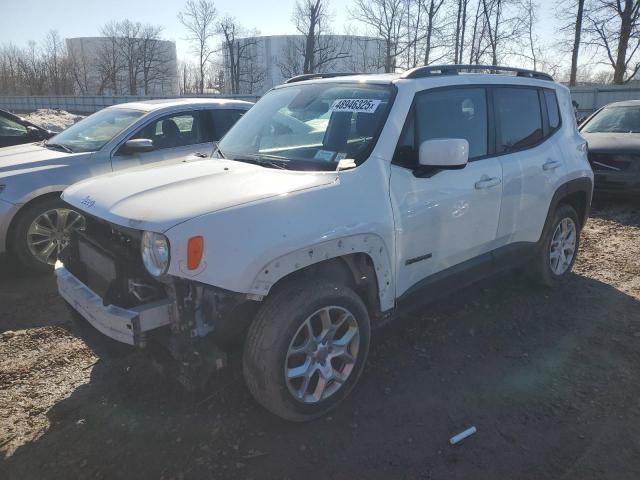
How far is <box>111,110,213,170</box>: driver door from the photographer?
5449mm

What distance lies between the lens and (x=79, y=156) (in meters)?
5.18

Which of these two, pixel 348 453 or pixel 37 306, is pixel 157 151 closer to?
pixel 37 306

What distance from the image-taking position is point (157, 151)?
565 cm

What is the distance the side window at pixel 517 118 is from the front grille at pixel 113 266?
278 centimetres

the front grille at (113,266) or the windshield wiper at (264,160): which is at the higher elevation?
the windshield wiper at (264,160)

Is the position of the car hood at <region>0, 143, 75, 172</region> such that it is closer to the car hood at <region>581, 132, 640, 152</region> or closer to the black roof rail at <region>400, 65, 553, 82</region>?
the black roof rail at <region>400, 65, 553, 82</region>

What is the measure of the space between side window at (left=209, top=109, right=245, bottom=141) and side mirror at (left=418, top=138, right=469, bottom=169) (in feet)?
12.3

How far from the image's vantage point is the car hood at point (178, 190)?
2.42 meters

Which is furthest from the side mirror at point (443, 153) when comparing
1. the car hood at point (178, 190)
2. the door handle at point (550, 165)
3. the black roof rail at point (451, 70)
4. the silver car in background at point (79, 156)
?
the silver car in background at point (79, 156)

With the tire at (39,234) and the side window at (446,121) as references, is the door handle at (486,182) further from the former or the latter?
the tire at (39,234)

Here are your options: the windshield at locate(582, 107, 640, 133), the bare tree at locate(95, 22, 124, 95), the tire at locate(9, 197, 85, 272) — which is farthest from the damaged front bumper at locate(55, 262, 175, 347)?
the bare tree at locate(95, 22, 124, 95)

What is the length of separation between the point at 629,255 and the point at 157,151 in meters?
5.72

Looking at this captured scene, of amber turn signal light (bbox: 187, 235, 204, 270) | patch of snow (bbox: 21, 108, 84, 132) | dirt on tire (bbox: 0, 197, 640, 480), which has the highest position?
patch of snow (bbox: 21, 108, 84, 132)

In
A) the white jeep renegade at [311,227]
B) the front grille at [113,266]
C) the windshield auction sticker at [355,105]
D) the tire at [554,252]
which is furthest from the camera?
the tire at [554,252]
